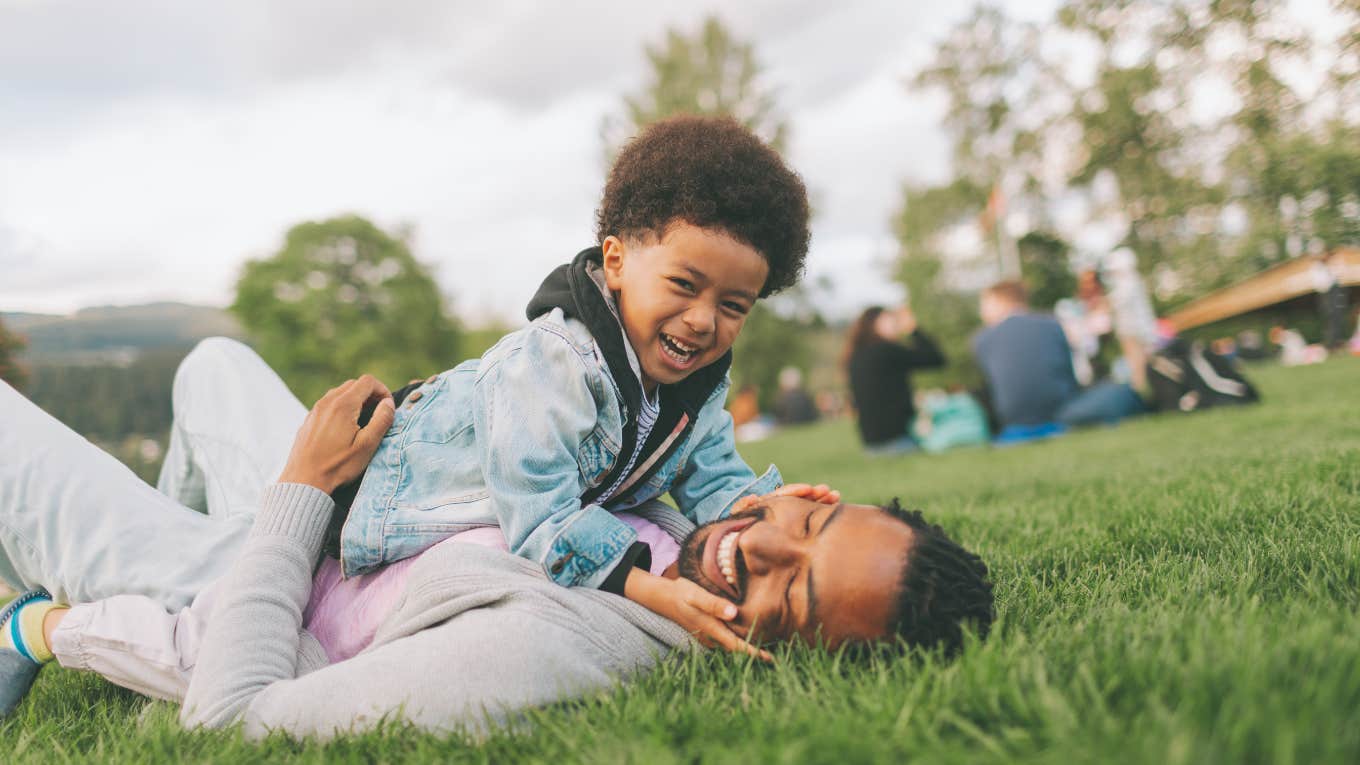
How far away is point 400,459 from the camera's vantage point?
2529 mm

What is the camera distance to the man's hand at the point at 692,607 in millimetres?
2041

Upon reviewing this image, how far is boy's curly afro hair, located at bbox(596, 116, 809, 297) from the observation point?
2.47 meters

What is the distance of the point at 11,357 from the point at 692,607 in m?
4.93

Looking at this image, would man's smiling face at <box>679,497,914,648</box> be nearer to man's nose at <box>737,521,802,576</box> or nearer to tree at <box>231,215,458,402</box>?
man's nose at <box>737,521,802,576</box>

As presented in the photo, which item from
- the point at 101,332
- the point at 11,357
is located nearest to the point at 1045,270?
the point at 101,332

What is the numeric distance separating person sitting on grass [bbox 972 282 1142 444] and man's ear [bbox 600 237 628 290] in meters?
7.92

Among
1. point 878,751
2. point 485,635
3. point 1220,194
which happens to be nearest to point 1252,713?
point 878,751

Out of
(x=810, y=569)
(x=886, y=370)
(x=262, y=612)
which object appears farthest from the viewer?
(x=886, y=370)

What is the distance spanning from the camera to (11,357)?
490 cm

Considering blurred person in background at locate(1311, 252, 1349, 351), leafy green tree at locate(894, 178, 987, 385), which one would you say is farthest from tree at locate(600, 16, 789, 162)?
blurred person in background at locate(1311, 252, 1349, 351)

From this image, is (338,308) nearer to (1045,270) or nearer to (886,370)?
Result: (1045,270)

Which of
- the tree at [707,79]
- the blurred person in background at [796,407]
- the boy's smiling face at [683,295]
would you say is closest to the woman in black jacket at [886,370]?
the boy's smiling face at [683,295]

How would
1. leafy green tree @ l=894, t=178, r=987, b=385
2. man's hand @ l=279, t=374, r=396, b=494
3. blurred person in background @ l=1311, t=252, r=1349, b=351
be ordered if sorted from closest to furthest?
man's hand @ l=279, t=374, r=396, b=494 → blurred person in background @ l=1311, t=252, r=1349, b=351 → leafy green tree @ l=894, t=178, r=987, b=385

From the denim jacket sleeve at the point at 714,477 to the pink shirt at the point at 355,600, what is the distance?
45 centimetres
